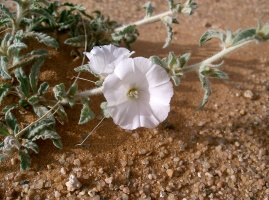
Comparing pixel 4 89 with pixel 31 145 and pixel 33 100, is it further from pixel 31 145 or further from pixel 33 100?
pixel 31 145

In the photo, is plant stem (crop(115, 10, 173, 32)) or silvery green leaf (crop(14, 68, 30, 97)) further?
plant stem (crop(115, 10, 173, 32))

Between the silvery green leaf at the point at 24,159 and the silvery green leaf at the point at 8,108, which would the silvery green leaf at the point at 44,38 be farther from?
the silvery green leaf at the point at 24,159

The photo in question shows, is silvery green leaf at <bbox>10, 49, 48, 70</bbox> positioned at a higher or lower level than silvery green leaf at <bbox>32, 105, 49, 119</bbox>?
higher

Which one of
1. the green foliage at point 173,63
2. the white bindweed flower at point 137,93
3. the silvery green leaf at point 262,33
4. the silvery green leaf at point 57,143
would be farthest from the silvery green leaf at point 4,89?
the silvery green leaf at point 262,33

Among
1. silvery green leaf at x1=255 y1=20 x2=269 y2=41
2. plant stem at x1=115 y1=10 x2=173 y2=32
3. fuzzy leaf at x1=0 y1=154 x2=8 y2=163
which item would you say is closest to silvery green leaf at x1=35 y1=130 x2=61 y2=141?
fuzzy leaf at x1=0 y1=154 x2=8 y2=163

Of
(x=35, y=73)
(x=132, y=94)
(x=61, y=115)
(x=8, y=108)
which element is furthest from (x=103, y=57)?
(x=8, y=108)

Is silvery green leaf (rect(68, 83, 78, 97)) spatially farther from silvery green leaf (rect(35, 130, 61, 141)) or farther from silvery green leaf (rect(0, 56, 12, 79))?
silvery green leaf (rect(0, 56, 12, 79))

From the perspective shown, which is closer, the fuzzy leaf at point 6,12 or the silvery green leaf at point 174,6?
the fuzzy leaf at point 6,12
